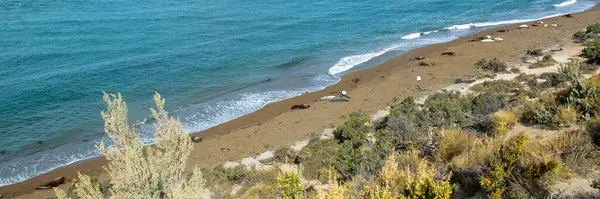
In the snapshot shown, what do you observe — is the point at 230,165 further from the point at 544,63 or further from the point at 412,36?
the point at 412,36

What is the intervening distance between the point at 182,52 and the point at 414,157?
22152mm

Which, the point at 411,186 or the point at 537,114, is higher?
the point at 411,186

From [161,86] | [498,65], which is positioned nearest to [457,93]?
[498,65]

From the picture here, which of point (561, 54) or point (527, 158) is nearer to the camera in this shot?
point (527, 158)

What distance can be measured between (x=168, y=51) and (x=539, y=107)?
23.0 metres

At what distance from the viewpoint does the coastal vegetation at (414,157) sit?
6.07 metres

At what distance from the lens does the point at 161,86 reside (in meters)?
22.1

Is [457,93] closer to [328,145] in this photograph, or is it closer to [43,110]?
[328,145]

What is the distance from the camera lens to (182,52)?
91.5 ft

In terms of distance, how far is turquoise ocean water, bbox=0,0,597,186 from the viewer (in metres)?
18.1

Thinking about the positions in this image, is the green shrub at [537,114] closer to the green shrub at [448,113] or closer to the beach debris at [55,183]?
the green shrub at [448,113]

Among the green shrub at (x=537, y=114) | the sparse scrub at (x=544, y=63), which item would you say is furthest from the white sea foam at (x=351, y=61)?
the green shrub at (x=537, y=114)

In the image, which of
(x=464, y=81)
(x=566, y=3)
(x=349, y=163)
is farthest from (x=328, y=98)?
(x=566, y=3)

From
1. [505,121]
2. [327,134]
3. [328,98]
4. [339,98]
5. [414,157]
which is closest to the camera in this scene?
[414,157]
